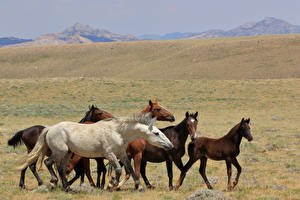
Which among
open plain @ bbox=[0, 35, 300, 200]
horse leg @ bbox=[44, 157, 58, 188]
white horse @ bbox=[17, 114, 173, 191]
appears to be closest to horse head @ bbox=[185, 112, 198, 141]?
white horse @ bbox=[17, 114, 173, 191]

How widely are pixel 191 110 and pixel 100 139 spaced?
92.2ft

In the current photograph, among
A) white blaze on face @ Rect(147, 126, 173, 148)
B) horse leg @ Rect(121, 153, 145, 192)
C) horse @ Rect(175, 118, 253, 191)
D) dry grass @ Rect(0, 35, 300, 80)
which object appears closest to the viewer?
horse leg @ Rect(121, 153, 145, 192)

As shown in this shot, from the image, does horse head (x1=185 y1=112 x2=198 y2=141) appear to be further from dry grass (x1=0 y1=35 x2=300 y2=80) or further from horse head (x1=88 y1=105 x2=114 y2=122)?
dry grass (x1=0 y1=35 x2=300 y2=80)

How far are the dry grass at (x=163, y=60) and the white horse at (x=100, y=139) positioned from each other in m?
66.2

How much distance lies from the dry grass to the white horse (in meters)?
66.2

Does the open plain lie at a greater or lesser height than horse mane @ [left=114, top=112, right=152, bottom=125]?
lesser

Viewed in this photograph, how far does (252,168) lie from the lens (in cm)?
1362

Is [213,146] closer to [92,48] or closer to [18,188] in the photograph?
[18,188]

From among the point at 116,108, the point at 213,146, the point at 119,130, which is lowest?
the point at 116,108

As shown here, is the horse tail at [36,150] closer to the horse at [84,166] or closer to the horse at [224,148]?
the horse at [84,166]

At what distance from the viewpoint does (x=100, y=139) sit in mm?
8492

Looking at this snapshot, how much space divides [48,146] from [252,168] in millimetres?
7723

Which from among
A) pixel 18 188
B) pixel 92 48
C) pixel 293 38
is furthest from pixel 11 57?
pixel 18 188

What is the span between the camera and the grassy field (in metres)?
9.92
